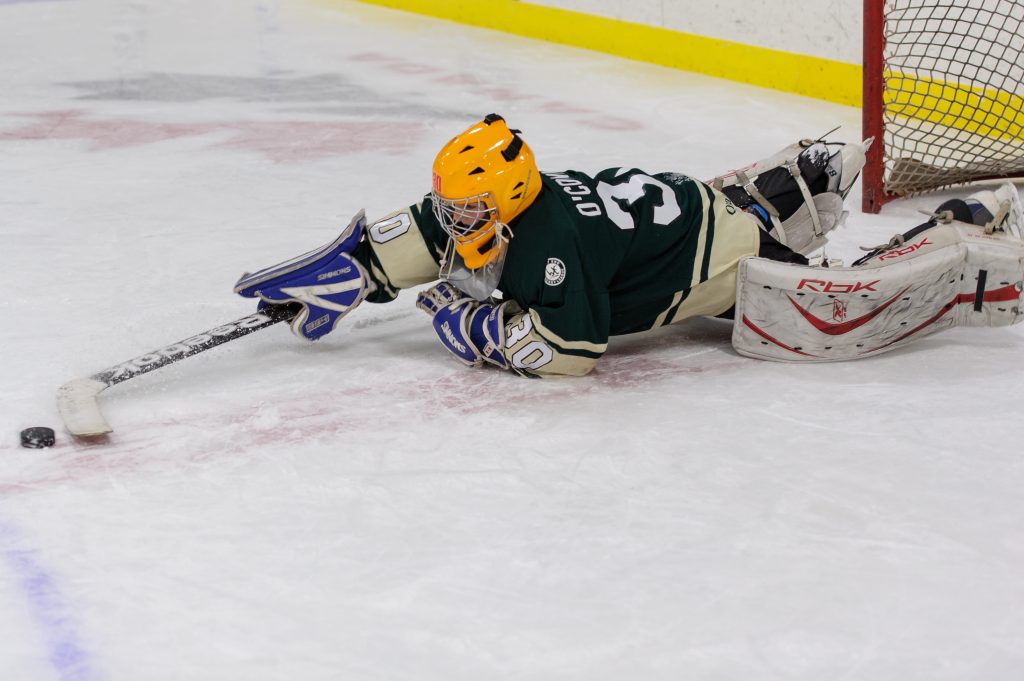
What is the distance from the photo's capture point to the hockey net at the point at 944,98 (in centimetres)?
354

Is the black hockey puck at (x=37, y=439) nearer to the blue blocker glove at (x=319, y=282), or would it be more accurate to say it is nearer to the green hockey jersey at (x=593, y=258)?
the blue blocker glove at (x=319, y=282)

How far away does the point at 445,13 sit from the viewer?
287 inches

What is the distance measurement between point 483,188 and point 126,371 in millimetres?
739

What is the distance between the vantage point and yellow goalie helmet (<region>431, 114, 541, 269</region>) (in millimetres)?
→ 2197

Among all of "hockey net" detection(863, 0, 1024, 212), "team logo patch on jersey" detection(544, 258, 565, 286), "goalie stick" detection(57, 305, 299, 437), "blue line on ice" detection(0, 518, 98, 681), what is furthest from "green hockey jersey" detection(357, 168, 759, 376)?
"hockey net" detection(863, 0, 1024, 212)

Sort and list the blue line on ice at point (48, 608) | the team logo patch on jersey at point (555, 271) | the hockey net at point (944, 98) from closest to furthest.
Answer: the blue line on ice at point (48, 608)
the team logo patch on jersey at point (555, 271)
the hockey net at point (944, 98)

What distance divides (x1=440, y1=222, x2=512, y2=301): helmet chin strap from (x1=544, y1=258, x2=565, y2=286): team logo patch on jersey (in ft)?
0.33

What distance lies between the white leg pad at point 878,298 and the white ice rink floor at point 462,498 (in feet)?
0.20

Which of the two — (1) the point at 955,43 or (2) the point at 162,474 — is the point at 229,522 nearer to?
(2) the point at 162,474

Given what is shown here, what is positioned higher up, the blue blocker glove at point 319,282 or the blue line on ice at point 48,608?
the blue blocker glove at point 319,282

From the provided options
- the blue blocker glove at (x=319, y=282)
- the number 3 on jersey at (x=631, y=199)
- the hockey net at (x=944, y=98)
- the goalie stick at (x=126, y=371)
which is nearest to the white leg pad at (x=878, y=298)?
the number 3 on jersey at (x=631, y=199)

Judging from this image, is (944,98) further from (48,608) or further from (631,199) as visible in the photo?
(48,608)

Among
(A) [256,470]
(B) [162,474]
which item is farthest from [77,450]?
(A) [256,470]

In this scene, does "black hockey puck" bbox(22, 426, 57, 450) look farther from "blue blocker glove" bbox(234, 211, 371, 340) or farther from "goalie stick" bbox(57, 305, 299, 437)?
"blue blocker glove" bbox(234, 211, 371, 340)
